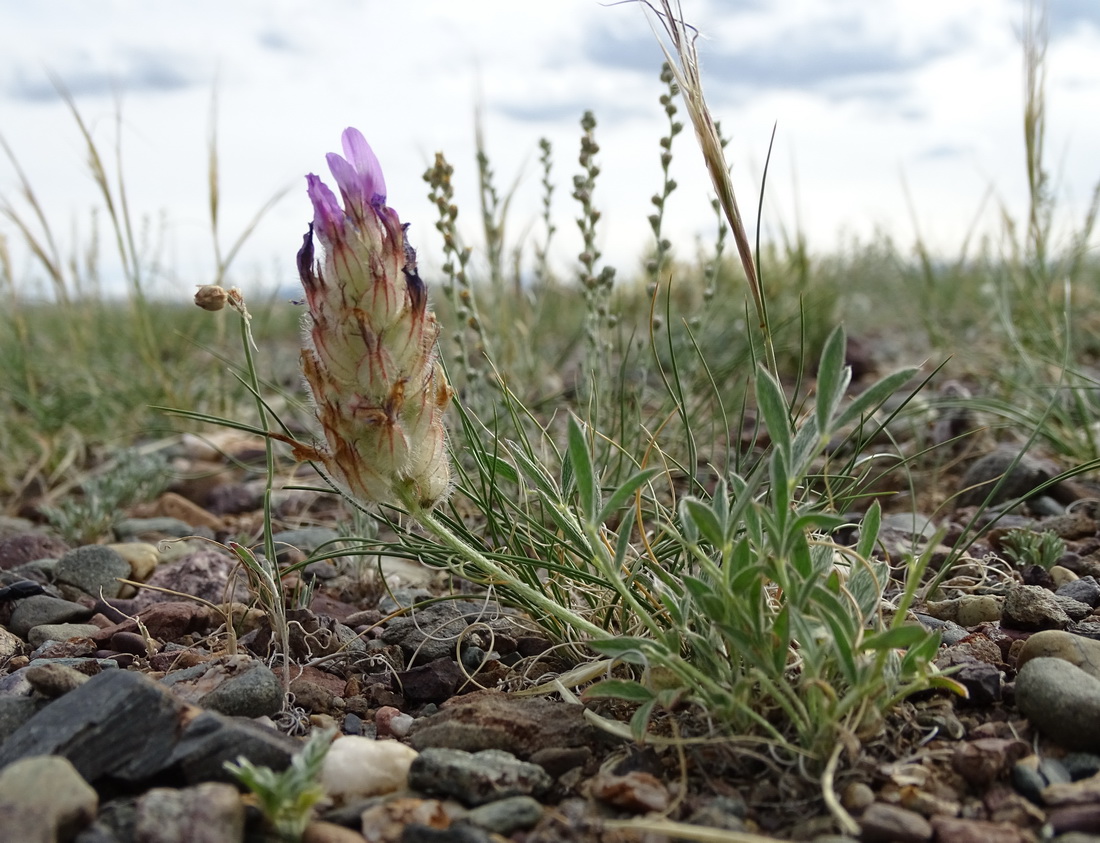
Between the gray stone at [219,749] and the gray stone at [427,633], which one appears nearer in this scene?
the gray stone at [219,749]

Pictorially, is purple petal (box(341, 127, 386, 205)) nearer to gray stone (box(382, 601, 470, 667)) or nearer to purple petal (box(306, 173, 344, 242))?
purple petal (box(306, 173, 344, 242))

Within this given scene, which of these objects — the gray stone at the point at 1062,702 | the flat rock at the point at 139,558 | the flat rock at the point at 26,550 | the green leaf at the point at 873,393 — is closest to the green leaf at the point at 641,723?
the green leaf at the point at 873,393

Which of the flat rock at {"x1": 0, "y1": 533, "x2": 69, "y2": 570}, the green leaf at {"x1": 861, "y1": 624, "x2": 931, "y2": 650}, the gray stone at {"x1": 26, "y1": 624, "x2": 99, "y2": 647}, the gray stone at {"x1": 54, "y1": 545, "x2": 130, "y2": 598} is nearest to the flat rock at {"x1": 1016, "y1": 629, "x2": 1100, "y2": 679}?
the green leaf at {"x1": 861, "y1": 624, "x2": 931, "y2": 650}

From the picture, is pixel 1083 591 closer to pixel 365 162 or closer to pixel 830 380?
pixel 830 380

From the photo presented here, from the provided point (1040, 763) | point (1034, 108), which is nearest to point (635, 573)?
point (1040, 763)

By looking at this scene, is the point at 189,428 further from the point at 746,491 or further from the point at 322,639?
the point at 746,491

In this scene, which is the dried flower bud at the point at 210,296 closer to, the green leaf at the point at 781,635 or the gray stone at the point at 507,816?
the gray stone at the point at 507,816
